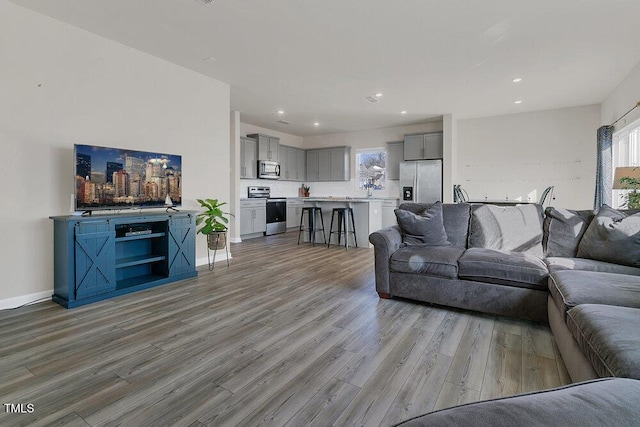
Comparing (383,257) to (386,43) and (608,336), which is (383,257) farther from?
(386,43)

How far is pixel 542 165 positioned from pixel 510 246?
4.52 m

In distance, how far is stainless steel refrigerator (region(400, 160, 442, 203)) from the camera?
7.24 m

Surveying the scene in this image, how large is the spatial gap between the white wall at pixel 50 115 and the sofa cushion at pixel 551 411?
383 centimetres

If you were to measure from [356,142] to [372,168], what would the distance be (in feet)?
2.83

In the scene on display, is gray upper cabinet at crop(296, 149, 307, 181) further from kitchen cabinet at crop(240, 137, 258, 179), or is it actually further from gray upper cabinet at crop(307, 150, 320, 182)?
kitchen cabinet at crop(240, 137, 258, 179)

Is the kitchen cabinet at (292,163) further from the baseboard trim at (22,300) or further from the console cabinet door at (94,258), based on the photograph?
the baseboard trim at (22,300)

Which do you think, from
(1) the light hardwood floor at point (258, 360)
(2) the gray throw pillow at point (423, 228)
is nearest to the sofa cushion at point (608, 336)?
(1) the light hardwood floor at point (258, 360)

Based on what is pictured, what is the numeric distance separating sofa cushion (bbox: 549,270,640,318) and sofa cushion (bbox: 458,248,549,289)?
9.6 inches

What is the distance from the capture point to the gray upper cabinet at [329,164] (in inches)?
348

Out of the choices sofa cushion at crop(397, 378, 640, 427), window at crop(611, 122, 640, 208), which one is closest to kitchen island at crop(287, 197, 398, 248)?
A: window at crop(611, 122, 640, 208)

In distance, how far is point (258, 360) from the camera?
2.05 m

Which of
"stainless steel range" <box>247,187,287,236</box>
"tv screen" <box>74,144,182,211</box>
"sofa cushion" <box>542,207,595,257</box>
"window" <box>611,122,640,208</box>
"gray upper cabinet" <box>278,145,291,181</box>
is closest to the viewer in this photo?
"sofa cushion" <box>542,207,595,257</box>

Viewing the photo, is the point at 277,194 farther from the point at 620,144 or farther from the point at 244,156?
the point at 620,144

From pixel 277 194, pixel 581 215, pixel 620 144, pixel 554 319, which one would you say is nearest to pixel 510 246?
pixel 581 215
